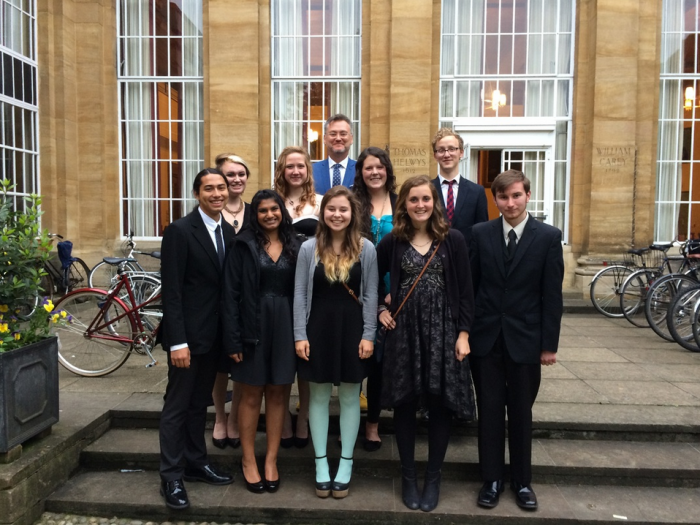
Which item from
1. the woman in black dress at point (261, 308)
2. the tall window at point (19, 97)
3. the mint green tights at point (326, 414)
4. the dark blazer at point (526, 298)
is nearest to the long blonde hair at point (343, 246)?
the woman in black dress at point (261, 308)

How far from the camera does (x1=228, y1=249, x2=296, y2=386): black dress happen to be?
3.34 m

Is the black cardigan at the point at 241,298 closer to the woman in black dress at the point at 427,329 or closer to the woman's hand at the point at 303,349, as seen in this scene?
the woman's hand at the point at 303,349

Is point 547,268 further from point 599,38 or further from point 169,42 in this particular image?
point 169,42

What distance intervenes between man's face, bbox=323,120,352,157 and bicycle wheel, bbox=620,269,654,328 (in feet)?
19.4

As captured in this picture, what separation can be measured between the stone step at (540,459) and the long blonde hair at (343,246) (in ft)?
4.73

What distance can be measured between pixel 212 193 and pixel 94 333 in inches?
104

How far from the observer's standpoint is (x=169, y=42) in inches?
389

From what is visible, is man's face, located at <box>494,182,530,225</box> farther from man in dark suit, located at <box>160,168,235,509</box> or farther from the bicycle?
the bicycle

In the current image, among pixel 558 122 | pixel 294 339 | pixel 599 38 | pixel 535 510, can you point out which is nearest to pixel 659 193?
pixel 558 122

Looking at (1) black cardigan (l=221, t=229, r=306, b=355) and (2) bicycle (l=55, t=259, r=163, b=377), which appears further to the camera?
(2) bicycle (l=55, t=259, r=163, b=377)

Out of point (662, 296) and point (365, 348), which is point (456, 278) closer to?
point (365, 348)

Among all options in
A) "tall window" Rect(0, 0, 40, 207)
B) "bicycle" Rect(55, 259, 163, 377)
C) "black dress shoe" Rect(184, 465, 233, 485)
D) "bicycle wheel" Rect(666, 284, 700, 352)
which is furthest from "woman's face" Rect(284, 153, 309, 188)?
"tall window" Rect(0, 0, 40, 207)

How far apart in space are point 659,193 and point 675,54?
2396 millimetres

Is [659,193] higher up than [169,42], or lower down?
lower down
